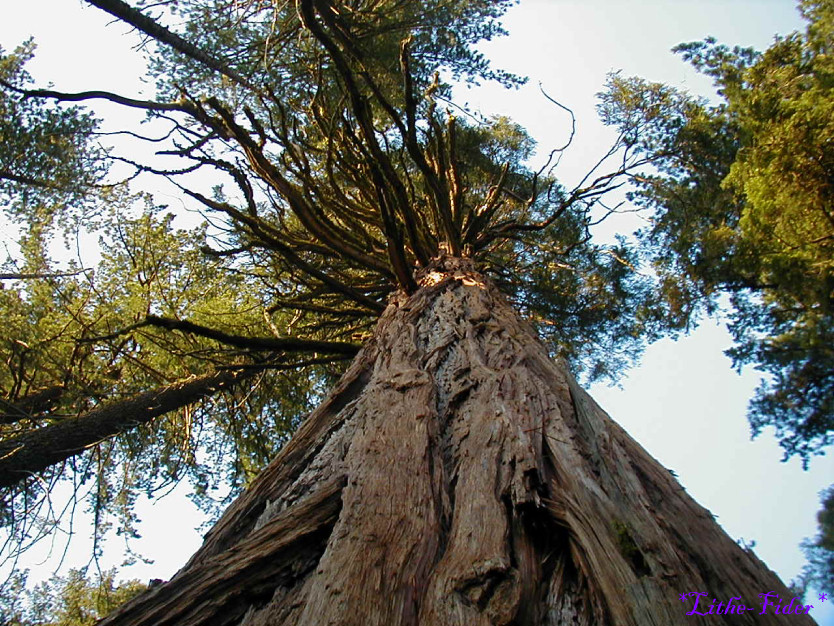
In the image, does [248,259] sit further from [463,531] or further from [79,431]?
[463,531]

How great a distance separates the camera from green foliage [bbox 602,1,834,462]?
6.07m

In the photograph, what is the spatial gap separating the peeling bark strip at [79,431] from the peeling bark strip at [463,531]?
125 inches

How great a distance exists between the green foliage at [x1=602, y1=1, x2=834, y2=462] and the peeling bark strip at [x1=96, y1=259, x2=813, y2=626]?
4.37 meters

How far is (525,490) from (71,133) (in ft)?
20.4

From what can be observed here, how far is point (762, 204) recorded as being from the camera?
641cm

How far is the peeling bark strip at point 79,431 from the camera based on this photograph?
436cm

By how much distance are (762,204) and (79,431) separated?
7.27m

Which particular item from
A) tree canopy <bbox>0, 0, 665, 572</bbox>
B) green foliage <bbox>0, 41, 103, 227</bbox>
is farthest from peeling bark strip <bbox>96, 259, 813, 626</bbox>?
green foliage <bbox>0, 41, 103, 227</bbox>

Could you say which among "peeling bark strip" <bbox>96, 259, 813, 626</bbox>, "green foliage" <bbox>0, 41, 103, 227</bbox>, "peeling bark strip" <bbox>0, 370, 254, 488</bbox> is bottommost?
"peeling bark strip" <bbox>96, 259, 813, 626</bbox>

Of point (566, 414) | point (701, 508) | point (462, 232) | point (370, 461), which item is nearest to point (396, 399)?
point (370, 461)

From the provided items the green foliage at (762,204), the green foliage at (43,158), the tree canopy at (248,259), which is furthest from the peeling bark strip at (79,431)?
the green foliage at (762,204)

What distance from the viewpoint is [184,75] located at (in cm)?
656

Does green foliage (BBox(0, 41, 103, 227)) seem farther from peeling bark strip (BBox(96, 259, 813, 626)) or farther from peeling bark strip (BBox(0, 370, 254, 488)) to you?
peeling bark strip (BBox(96, 259, 813, 626))

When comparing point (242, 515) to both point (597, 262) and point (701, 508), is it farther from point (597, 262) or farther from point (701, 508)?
point (597, 262)
